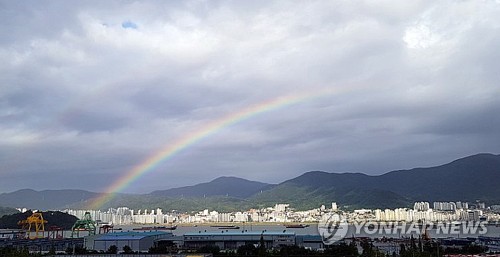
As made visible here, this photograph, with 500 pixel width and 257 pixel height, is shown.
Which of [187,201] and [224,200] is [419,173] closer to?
[224,200]

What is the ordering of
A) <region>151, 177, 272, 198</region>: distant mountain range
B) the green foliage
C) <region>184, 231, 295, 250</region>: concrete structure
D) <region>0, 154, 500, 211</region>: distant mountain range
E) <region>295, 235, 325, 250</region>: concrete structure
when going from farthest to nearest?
<region>151, 177, 272, 198</region>: distant mountain range < <region>0, 154, 500, 211</region>: distant mountain range < <region>184, 231, 295, 250</region>: concrete structure < <region>295, 235, 325, 250</region>: concrete structure < the green foliage

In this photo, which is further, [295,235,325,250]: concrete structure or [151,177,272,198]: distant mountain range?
[151,177,272,198]: distant mountain range

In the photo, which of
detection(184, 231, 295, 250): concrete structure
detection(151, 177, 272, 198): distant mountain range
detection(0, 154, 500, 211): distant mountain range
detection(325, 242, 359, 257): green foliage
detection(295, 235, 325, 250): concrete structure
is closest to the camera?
detection(325, 242, 359, 257): green foliage

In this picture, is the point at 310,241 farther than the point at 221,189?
No

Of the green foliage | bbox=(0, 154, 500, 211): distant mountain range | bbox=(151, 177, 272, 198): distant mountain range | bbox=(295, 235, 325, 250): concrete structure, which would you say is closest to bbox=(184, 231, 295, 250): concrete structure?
bbox=(295, 235, 325, 250): concrete structure

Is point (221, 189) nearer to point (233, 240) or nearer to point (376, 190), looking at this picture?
point (376, 190)

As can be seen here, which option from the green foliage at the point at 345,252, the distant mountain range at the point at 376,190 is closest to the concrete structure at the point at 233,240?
the green foliage at the point at 345,252

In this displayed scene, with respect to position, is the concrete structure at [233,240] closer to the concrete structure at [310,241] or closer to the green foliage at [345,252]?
the concrete structure at [310,241]

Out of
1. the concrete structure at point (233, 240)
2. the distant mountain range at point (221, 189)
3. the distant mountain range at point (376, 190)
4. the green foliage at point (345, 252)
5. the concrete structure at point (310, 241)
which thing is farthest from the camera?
the distant mountain range at point (221, 189)

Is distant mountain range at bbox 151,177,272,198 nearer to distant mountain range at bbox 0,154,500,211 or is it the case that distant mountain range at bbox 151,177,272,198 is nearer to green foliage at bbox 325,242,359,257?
distant mountain range at bbox 0,154,500,211

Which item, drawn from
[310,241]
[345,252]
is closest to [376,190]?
[310,241]

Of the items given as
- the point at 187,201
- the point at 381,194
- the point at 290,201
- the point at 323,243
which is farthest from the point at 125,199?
the point at 323,243
